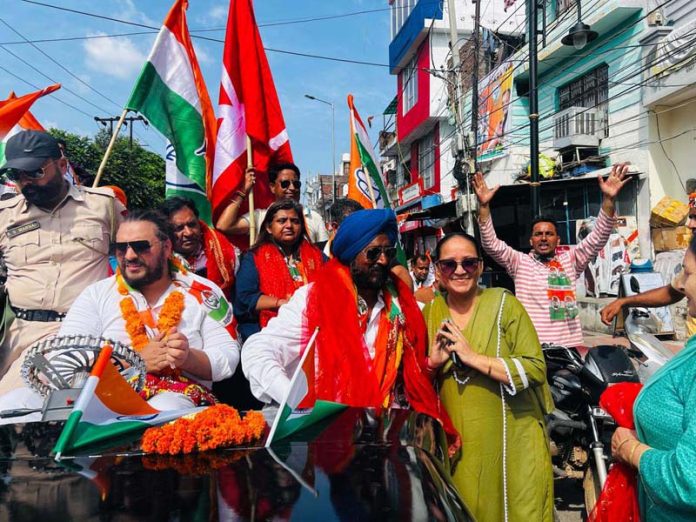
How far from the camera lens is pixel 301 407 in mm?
1862

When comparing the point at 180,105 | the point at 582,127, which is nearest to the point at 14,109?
the point at 180,105

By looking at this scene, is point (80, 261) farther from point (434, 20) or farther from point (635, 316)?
point (434, 20)

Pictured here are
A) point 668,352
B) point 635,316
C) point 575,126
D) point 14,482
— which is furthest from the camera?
point 575,126

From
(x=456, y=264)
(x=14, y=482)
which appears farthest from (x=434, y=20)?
(x=14, y=482)

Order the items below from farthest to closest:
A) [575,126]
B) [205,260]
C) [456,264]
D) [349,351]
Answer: [575,126], [205,260], [456,264], [349,351]

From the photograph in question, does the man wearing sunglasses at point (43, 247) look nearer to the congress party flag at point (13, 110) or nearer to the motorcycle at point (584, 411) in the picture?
the congress party flag at point (13, 110)

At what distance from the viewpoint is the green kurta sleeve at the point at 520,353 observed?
7.29ft

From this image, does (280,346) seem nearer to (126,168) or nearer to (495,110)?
(495,110)

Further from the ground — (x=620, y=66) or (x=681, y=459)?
(x=620, y=66)

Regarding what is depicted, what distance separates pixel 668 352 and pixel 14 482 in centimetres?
290

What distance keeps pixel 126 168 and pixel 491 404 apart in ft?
63.2

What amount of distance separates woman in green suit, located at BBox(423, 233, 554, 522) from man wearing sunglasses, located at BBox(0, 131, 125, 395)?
87.1 inches

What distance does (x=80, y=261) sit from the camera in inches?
125

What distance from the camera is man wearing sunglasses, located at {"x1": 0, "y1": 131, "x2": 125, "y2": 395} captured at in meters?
3.03
